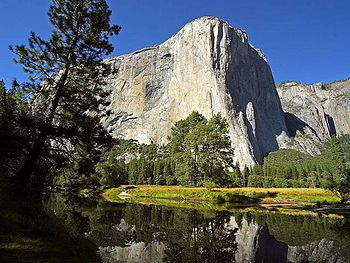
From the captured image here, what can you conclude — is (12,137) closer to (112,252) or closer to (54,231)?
(54,231)

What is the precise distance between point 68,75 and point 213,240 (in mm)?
13202

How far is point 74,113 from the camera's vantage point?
17.0m

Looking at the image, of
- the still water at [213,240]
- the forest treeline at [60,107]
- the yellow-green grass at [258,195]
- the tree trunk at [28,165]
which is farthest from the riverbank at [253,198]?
the tree trunk at [28,165]

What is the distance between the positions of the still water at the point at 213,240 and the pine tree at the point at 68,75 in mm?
5170

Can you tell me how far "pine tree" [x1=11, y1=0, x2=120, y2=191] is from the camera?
16375 millimetres

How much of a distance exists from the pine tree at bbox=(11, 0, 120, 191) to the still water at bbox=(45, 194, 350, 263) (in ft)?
17.0

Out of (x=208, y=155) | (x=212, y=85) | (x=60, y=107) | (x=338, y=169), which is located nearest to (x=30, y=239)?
(x=60, y=107)

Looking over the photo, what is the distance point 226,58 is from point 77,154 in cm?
17491

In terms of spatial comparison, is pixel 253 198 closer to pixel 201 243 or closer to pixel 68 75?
pixel 201 243

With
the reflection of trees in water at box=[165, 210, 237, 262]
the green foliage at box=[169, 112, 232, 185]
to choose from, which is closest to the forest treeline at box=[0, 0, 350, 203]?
the reflection of trees in water at box=[165, 210, 237, 262]

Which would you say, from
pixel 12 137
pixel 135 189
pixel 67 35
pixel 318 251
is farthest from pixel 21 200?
pixel 135 189

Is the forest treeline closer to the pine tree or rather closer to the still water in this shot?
the pine tree

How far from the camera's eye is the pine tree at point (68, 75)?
16375 mm

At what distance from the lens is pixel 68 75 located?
18062 mm
